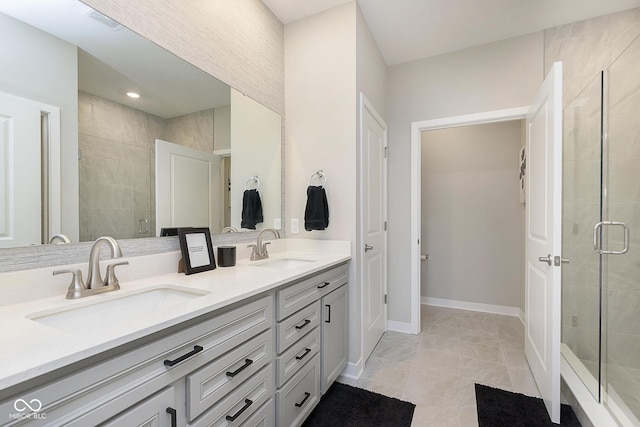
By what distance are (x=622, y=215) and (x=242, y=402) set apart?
2436 mm

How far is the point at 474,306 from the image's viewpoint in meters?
3.50

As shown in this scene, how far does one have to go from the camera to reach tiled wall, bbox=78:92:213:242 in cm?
120

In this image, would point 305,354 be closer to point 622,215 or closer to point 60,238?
point 60,238

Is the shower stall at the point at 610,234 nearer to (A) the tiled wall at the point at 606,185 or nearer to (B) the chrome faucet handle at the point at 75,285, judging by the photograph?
(A) the tiled wall at the point at 606,185

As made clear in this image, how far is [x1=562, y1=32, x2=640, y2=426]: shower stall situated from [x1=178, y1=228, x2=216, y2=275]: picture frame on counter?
2.21m

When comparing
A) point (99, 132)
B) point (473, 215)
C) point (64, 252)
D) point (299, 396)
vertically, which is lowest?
point (299, 396)

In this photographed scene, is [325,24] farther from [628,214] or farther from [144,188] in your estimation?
[628,214]

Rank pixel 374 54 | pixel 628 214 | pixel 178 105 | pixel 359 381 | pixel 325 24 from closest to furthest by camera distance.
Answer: pixel 178 105 < pixel 628 214 < pixel 359 381 < pixel 325 24 < pixel 374 54

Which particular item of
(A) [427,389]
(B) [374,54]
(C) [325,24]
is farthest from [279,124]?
(A) [427,389]

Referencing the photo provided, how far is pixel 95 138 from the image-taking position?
122cm

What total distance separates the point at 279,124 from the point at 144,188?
121 cm

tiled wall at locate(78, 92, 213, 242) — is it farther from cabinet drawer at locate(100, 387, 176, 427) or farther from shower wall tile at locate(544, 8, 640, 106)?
shower wall tile at locate(544, 8, 640, 106)

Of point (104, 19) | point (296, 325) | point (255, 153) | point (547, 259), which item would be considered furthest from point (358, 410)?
point (104, 19)

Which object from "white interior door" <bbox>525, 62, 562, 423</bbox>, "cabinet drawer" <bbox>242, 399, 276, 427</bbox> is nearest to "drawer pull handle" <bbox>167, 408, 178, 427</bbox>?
"cabinet drawer" <bbox>242, 399, 276, 427</bbox>
